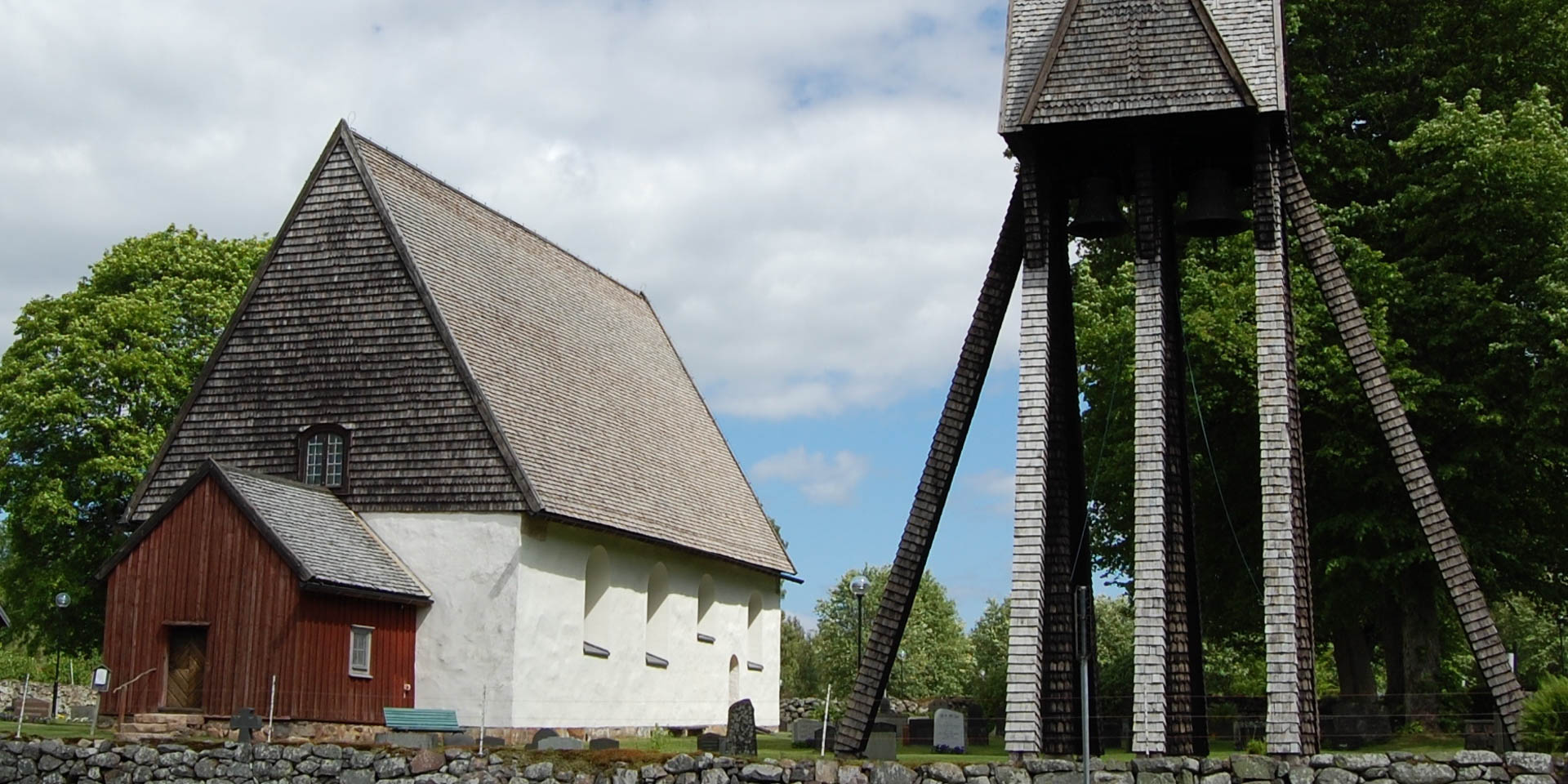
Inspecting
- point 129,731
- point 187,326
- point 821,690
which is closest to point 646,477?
point 129,731

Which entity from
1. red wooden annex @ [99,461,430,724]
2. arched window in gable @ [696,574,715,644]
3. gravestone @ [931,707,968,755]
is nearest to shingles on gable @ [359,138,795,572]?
arched window in gable @ [696,574,715,644]

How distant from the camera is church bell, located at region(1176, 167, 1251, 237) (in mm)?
20609

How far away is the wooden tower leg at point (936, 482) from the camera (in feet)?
63.8

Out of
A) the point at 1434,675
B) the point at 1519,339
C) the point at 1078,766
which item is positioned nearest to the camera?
the point at 1078,766

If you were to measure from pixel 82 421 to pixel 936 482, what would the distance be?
2897cm

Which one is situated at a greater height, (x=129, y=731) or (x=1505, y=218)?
(x=1505, y=218)

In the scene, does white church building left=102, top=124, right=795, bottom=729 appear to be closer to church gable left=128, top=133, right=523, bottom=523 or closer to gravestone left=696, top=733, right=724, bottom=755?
church gable left=128, top=133, right=523, bottom=523

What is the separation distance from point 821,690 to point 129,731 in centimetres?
3944

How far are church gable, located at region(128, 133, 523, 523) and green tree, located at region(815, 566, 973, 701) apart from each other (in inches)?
1343

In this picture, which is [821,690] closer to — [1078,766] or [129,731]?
[129,731]

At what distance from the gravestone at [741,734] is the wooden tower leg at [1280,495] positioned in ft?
22.8

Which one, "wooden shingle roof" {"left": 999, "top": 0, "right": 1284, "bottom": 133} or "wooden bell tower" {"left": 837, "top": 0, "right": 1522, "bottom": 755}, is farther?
"wooden shingle roof" {"left": 999, "top": 0, "right": 1284, "bottom": 133}

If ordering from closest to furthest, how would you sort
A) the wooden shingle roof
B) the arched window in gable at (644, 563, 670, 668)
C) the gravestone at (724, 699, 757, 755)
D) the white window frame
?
the wooden shingle roof → the gravestone at (724, 699, 757, 755) → the white window frame → the arched window in gable at (644, 563, 670, 668)

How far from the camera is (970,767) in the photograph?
58.5ft
